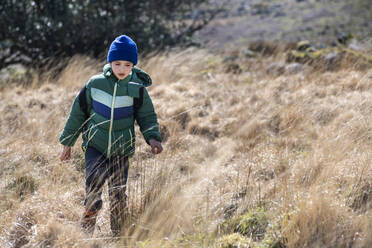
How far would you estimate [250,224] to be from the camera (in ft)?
7.89

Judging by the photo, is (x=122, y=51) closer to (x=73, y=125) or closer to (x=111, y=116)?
(x=111, y=116)

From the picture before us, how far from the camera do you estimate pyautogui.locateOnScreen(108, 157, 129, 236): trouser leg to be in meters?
2.45

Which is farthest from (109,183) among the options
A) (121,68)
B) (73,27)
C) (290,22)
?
(290,22)

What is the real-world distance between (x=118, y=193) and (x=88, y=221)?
27cm

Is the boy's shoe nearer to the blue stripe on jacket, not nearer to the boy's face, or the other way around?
the blue stripe on jacket

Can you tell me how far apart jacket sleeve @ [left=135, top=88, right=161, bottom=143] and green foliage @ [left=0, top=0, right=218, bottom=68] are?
5029 mm

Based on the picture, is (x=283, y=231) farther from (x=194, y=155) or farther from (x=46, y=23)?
(x=46, y=23)

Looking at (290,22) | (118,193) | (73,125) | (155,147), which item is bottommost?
(290,22)

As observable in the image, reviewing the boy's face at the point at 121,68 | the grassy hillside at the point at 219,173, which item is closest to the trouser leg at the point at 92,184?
the grassy hillside at the point at 219,173

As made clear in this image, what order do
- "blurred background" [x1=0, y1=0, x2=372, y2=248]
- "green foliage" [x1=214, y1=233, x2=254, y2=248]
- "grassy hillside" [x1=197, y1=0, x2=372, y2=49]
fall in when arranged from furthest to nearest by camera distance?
"grassy hillside" [x1=197, y1=0, x2=372, y2=49]
"blurred background" [x1=0, y1=0, x2=372, y2=248]
"green foliage" [x1=214, y1=233, x2=254, y2=248]

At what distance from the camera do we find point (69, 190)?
286cm

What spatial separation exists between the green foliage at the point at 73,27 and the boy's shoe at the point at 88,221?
5.24 metres

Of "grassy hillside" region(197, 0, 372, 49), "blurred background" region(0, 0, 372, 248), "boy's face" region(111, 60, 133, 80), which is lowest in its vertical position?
"grassy hillside" region(197, 0, 372, 49)

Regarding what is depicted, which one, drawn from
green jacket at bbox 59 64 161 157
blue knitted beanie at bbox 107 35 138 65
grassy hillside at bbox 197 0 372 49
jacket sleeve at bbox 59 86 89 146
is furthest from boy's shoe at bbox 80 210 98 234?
grassy hillside at bbox 197 0 372 49
